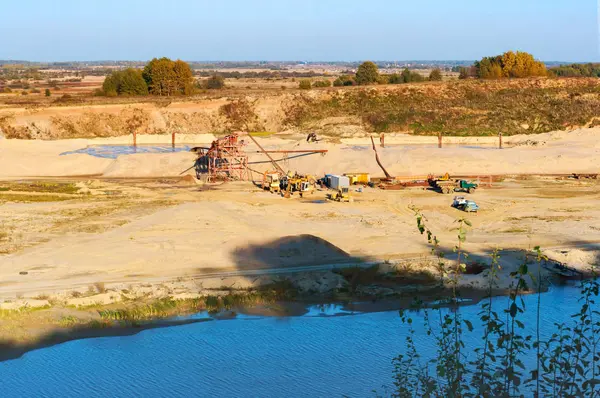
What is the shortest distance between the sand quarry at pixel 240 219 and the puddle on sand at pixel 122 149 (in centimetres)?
207

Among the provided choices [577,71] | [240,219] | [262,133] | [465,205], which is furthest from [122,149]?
[577,71]

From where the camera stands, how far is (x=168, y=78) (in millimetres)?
84062

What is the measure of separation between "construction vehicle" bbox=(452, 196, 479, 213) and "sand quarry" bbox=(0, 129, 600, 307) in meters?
0.68

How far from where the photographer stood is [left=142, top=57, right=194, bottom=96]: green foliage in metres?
84.2

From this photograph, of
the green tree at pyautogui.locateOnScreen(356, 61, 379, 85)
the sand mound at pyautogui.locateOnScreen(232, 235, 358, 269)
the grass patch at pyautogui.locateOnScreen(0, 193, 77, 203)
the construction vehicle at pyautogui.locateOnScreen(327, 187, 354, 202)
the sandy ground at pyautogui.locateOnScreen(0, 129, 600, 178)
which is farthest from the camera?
the green tree at pyautogui.locateOnScreen(356, 61, 379, 85)

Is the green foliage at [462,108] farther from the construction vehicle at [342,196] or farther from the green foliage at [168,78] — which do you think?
the construction vehicle at [342,196]

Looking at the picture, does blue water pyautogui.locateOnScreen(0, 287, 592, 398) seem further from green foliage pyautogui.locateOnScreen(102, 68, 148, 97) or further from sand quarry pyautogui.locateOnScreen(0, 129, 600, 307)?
green foliage pyautogui.locateOnScreen(102, 68, 148, 97)

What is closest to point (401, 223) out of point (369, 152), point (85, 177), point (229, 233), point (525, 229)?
point (525, 229)

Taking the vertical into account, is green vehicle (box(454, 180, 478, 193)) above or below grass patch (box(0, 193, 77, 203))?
above

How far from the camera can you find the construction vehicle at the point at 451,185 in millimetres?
40719

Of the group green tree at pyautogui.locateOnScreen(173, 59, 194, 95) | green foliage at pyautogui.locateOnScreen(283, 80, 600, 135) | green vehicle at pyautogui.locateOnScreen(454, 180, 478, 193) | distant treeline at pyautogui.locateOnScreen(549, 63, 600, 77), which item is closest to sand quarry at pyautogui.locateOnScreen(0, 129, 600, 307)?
green vehicle at pyautogui.locateOnScreen(454, 180, 478, 193)

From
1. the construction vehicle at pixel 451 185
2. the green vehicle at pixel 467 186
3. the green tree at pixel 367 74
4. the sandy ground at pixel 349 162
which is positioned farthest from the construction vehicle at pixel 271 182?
the green tree at pixel 367 74

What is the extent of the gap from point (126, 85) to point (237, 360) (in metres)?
69.5

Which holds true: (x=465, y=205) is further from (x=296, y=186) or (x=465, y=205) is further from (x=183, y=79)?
(x=183, y=79)
